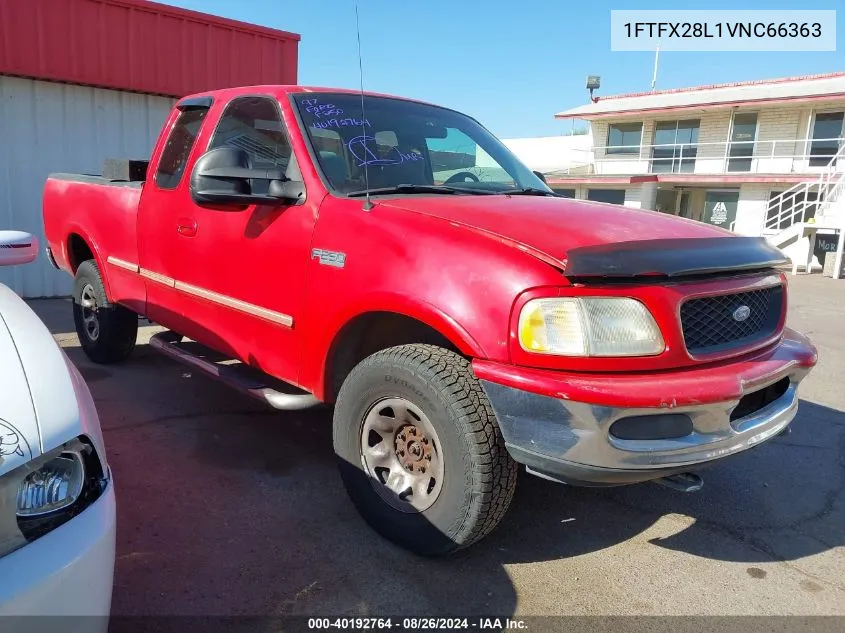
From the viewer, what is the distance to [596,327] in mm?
2203

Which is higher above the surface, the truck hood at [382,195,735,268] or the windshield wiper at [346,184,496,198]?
the windshield wiper at [346,184,496,198]

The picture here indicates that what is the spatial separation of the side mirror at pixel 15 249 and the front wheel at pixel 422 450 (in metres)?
1.52

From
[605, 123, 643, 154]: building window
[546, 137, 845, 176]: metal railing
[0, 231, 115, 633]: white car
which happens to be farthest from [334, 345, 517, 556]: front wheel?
[605, 123, 643, 154]: building window

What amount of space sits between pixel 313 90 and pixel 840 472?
12.5 ft

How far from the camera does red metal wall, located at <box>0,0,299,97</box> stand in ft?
24.8

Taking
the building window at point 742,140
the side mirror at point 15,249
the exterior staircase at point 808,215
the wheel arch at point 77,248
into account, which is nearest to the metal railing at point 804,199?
the exterior staircase at point 808,215

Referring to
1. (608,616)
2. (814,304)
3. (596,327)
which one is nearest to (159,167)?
(596,327)

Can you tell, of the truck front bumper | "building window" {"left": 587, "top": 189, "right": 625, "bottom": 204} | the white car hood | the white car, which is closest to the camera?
the white car

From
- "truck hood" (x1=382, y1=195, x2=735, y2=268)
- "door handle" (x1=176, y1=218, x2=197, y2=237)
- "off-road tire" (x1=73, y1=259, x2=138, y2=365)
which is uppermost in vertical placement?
"truck hood" (x1=382, y1=195, x2=735, y2=268)

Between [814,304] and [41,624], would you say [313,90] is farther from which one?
[814,304]

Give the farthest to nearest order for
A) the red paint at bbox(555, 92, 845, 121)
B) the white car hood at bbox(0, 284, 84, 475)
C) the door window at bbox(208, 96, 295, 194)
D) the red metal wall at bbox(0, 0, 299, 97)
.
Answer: the red paint at bbox(555, 92, 845, 121) → the red metal wall at bbox(0, 0, 299, 97) → the door window at bbox(208, 96, 295, 194) → the white car hood at bbox(0, 284, 84, 475)

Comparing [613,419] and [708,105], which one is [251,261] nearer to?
[613,419]

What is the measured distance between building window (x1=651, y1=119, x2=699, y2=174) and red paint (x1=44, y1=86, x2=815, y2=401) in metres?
24.4

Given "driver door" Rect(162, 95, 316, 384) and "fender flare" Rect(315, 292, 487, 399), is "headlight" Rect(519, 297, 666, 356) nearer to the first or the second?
"fender flare" Rect(315, 292, 487, 399)
